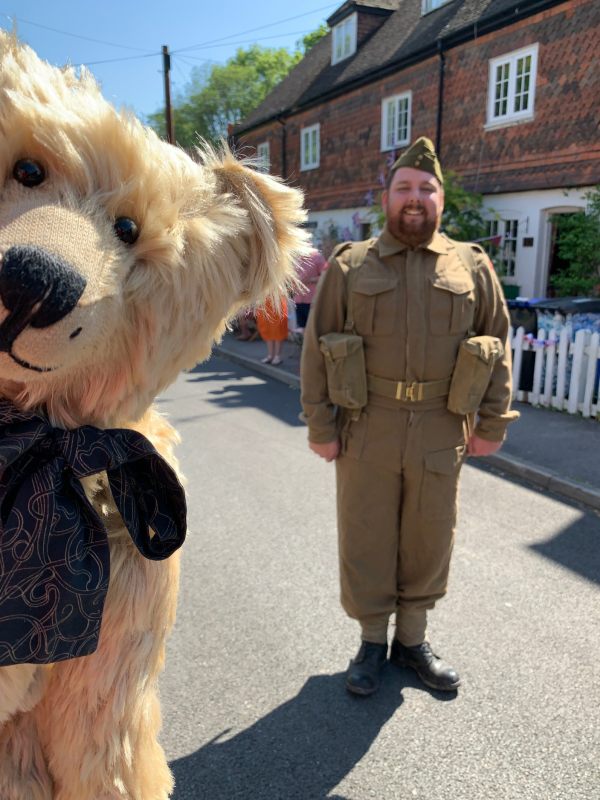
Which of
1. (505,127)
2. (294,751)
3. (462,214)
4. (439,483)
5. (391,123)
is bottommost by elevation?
(294,751)

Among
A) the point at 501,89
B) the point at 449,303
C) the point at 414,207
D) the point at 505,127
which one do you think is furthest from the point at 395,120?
the point at 449,303

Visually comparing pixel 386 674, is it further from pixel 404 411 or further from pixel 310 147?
pixel 310 147

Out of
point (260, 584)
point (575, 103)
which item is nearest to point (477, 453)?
point (260, 584)

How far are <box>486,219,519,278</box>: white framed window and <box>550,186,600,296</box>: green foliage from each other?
5.00 feet

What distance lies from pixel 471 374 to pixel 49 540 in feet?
5.79

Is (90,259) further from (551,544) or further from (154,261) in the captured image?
(551,544)

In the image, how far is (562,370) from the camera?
7.04 meters

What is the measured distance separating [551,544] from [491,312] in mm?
2059

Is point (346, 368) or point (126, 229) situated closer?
point (126, 229)

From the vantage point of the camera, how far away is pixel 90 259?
1057 millimetres

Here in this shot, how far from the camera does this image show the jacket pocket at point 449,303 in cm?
247

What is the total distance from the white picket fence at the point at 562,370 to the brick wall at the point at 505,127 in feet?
12.2

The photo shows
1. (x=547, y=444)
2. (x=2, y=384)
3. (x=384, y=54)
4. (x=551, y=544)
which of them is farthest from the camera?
(x=384, y=54)

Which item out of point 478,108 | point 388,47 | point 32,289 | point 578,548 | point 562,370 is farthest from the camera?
point 388,47
